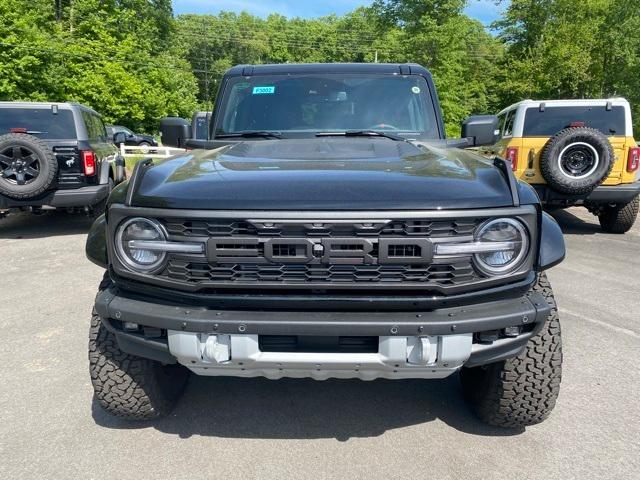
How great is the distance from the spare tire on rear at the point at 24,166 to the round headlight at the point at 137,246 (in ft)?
17.7

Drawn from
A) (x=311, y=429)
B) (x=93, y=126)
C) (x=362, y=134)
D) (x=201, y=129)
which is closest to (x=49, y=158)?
(x=93, y=126)

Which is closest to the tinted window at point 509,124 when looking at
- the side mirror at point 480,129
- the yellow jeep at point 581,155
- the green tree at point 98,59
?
the yellow jeep at point 581,155

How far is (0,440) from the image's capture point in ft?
8.46

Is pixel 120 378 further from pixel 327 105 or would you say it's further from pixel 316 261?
pixel 327 105

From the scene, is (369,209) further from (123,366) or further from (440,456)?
(123,366)

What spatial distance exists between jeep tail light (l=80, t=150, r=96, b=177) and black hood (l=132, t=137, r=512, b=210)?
211 inches

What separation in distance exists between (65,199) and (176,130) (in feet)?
13.4

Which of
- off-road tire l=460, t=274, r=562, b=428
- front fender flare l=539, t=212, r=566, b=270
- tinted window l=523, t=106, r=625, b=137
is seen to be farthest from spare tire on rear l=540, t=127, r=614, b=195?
front fender flare l=539, t=212, r=566, b=270

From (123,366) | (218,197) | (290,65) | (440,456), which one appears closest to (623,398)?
(440,456)

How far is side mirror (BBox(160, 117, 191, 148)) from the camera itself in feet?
13.1

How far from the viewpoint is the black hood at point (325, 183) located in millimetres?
2084

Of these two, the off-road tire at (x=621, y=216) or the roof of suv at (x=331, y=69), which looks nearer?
the roof of suv at (x=331, y=69)

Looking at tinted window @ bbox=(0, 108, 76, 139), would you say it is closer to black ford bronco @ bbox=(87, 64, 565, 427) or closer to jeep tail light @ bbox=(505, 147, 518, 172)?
black ford bronco @ bbox=(87, 64, 565, 427)

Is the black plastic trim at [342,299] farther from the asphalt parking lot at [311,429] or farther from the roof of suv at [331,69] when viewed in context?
the roof of suv at [331,69]
